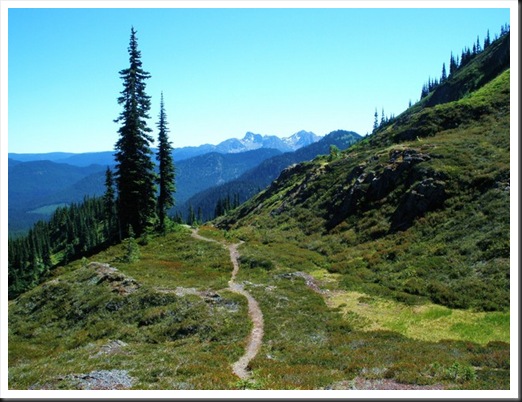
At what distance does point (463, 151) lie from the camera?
53188mm

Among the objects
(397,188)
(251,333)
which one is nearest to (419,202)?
(397,188)

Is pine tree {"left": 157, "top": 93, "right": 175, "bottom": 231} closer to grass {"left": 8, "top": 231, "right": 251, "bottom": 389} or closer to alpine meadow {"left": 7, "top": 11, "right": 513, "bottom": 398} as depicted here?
alpine meadow {"left": 7, "top": 11, "right": 513, "bottom": 398}

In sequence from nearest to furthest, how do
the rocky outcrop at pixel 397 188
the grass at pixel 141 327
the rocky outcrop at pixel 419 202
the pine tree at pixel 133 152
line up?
the grass at pixel 141 327 < the rocky outcrop at pixel 419 202 < the rocky outcrop at pixel 397 188 < the pine tree at pixel 133 152

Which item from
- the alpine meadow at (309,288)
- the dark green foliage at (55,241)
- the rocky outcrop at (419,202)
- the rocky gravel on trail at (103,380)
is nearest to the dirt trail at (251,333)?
the alpine meadow at (309,288)

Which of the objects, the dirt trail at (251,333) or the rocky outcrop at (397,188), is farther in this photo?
the rocky outcrop at (397,188)

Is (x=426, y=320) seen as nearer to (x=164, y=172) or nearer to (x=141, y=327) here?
(x=141, y=327)

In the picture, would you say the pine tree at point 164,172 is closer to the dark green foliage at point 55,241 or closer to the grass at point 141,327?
the grass at point 141,327

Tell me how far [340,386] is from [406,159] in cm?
4401

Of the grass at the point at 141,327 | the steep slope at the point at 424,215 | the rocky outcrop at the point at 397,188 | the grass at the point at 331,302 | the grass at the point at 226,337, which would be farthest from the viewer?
the rocky outcrop at the point at 397,188

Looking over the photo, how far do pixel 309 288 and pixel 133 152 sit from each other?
123 ft

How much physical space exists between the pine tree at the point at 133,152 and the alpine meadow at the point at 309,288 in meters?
0.19

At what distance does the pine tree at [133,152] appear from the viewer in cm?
5994

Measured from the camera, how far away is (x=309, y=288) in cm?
3559

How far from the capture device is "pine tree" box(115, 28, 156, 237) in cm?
5994
